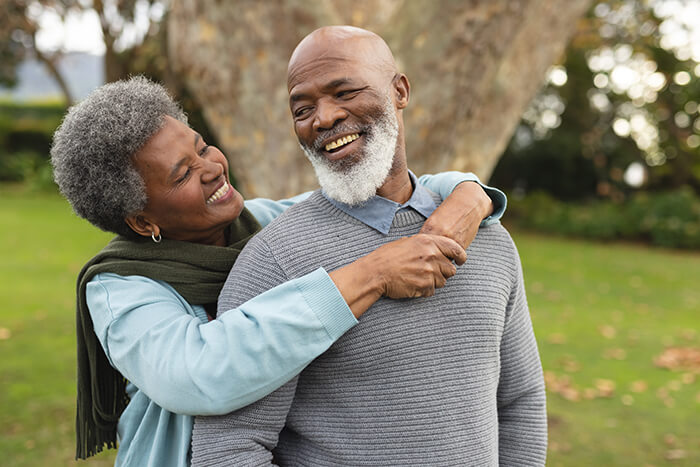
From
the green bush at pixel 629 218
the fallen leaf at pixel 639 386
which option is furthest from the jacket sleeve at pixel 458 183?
the green bush at pixel 629 218

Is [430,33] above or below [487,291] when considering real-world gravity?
above

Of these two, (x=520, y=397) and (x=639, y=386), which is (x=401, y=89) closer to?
(x=520, y=397)

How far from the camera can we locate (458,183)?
2.12 meters

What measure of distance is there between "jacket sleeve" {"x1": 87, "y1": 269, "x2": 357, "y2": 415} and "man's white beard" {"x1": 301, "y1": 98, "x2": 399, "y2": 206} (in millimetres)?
300

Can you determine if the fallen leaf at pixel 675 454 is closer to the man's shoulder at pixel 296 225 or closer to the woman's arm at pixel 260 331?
the woman's arm at pixel 260 331

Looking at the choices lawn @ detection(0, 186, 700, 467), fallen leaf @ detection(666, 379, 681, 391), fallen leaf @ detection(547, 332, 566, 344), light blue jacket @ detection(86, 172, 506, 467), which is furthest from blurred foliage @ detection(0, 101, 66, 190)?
light blue jacket @ detection(86, 172, 506, 467)

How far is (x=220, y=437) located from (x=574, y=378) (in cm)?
574

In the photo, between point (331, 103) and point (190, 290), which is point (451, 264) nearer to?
point (331, 103)

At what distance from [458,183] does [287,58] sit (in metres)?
2.08

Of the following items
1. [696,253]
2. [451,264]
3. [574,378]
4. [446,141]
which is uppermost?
[451,264]

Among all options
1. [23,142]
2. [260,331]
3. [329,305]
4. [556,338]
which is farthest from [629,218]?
[23,142]

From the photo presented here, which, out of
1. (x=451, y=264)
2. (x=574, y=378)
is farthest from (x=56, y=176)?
(x=574, y=378)

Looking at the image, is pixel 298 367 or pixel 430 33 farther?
pixel 430 33

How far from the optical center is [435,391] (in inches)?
69.9
